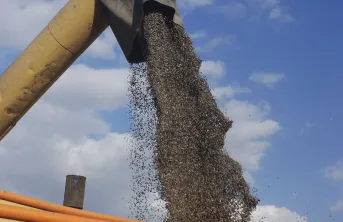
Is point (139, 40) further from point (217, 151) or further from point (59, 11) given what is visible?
point (217, 151)

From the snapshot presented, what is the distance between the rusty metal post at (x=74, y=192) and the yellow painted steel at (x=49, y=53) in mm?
853

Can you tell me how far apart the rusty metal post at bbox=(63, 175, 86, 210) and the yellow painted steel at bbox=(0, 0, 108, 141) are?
0.85 metres

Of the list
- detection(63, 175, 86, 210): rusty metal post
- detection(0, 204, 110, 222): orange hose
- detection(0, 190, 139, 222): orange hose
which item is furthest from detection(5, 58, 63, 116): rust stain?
detection(0, 204, 110, 222): orange hose

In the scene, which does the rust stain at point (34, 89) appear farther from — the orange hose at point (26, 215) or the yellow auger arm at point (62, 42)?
the orange hose at point (26, 215)

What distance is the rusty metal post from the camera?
513 cm

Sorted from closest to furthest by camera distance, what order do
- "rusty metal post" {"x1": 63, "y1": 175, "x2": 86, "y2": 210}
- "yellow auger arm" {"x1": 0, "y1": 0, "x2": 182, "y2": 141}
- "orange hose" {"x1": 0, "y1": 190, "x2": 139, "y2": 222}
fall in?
"orange hose" {"x1": 0, "y1": 190, "x2": 139, "y2": 222}, "yellow auger arm" {"x1": 0, "y1": 0, "x2": 182, "y2": 141}, "rusty metal post" {"x1": 63, "y1": 175, "x2": 86, "y2": 210}

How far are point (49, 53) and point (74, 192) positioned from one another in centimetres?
140

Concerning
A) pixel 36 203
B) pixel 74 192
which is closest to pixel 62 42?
→ pixel 74 192

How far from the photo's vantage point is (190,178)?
4.37m

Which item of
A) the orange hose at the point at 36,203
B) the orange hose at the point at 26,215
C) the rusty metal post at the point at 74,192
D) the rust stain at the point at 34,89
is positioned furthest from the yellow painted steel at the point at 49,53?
the orange hose at the point at 26,215

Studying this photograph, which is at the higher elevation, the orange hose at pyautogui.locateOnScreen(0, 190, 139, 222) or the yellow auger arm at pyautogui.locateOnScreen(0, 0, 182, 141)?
the yellow auger arm at pyautogui.locateOnScreen(0, 0, 182, 141)

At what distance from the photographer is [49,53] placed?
4785mm

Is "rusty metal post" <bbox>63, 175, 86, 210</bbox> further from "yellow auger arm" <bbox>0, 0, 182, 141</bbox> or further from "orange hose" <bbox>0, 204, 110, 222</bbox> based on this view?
"orange hose" <bbox>0, 204, 110, 222</bbox>

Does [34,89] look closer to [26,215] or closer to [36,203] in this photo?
[36,203]
